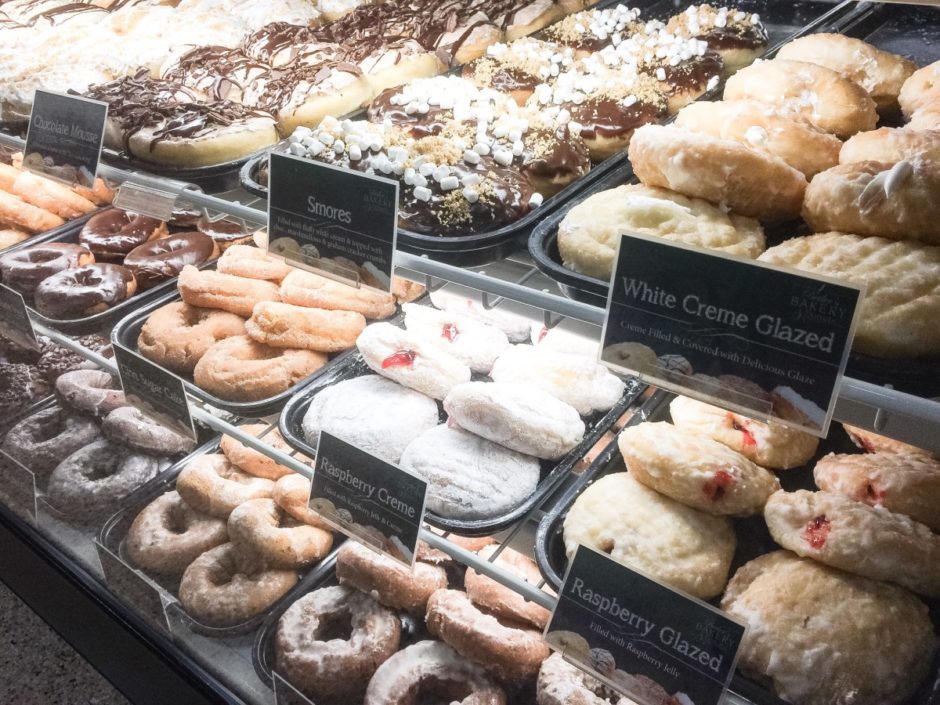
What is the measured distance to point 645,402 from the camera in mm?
1820

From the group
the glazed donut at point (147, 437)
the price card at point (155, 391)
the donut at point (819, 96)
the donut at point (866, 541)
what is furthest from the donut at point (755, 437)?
the glazed donut at point (147, 437)

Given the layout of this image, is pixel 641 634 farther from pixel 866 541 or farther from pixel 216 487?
pixel 216 487

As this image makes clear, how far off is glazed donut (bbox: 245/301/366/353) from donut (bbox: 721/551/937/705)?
46.0 inches

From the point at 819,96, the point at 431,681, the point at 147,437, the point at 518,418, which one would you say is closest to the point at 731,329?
the point at 518,418

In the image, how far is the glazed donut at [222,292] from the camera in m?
2.16

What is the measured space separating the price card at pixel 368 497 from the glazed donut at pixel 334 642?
365mm

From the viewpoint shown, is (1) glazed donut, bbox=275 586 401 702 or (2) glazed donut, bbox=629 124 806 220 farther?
(1) glazed donut, bbox=275 586 401 702

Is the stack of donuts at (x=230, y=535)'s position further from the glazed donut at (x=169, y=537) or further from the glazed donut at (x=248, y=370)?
the glazed donut at (x=248, y=370)

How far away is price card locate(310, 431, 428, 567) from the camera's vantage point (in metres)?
1.51

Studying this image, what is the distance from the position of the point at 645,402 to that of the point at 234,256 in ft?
4.10

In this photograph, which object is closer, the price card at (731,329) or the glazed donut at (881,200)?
the price card at (731,329)

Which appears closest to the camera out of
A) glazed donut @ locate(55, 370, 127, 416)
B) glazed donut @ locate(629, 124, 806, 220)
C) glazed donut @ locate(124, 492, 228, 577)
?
glazed donut @ locate(629, 124, 806, 220)

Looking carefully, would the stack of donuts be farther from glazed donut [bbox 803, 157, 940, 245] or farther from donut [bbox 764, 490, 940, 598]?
glazed donut [bbox 803, 157, 940, 245]

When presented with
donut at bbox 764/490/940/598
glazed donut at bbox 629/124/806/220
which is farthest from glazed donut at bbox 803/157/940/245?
donut at bbox 764/490/940/598
